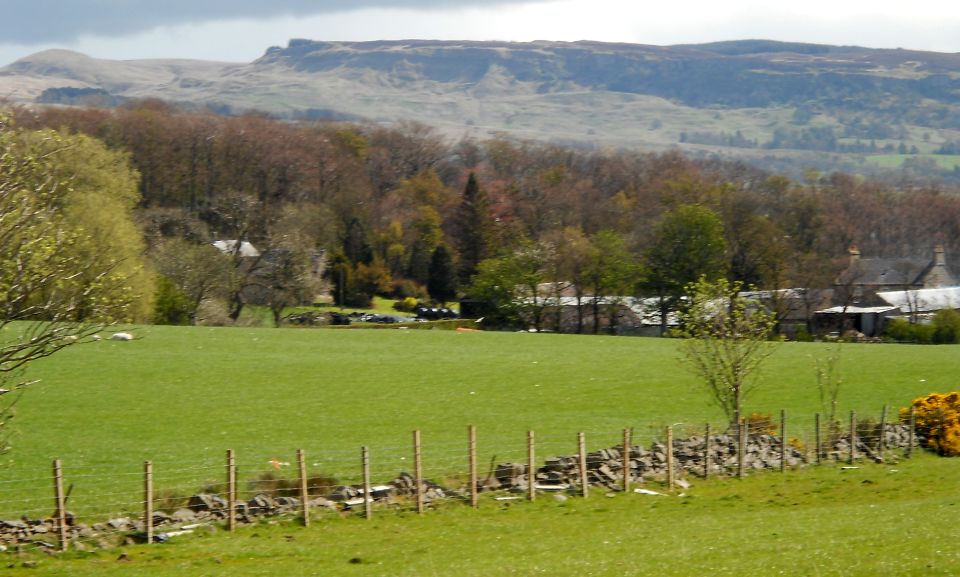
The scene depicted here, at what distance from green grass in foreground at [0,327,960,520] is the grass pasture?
0.50ft

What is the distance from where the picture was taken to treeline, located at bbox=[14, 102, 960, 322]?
108 metres

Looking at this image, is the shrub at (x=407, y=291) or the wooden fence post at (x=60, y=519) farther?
the shrub at (x=407, y=291)

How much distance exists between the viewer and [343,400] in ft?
164

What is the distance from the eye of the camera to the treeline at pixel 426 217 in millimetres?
108000

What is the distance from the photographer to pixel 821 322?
383 ft

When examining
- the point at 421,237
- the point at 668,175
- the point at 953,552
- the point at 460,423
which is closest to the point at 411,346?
the point at 460,423

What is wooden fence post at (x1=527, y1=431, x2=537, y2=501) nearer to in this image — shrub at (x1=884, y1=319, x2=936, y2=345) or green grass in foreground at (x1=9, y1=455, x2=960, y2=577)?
green grass in foreground at (x1=9, y1=455, x2=960, y2=577)

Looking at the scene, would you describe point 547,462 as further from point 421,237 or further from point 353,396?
point 421,237

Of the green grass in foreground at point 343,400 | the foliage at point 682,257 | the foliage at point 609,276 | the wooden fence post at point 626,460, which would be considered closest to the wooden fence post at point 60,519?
the green grass in foreground at point 343,400

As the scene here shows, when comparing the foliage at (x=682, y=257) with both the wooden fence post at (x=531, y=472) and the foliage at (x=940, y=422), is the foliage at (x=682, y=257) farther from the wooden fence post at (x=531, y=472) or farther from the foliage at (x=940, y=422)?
the wooden fence post at (x=531, y=472)

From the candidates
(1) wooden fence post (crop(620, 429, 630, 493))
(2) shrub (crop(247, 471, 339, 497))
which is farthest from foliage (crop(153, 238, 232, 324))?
(1) wooden fence post (crop(620, 429, 630, 493))

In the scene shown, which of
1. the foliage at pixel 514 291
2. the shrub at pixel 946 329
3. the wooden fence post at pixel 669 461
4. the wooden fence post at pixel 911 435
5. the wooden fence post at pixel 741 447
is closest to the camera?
the wooden fence post at pixel 669 461

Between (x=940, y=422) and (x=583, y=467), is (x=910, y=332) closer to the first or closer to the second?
(x=940, y=422)

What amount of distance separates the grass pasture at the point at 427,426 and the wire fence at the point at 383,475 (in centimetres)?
24
